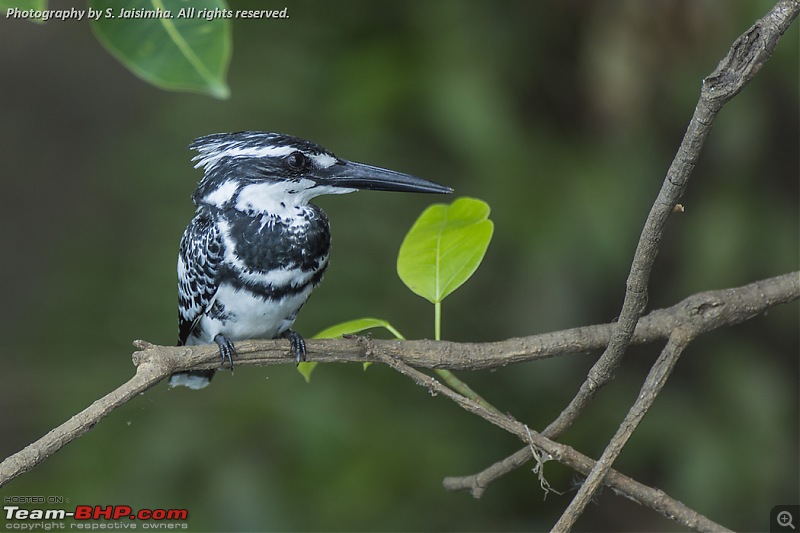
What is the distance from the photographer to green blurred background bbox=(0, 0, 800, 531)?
2.60 metres

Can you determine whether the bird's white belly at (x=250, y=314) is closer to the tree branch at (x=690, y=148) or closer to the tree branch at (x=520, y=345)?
the tree branch at (x=520, y=345)

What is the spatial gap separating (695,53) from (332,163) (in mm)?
1449

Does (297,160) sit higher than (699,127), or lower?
higher

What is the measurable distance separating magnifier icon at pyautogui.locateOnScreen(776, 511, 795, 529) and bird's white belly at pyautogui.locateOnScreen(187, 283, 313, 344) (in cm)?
133

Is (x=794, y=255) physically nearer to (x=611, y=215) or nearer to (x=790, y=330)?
(x=790, y=330)

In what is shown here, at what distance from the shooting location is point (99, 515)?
234 centimetres

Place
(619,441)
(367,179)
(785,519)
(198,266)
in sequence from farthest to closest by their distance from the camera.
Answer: (785,519) < (198,266) < (367,179) < (619,441)

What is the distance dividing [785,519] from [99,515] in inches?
70.6

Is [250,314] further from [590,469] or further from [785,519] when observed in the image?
[785,519]

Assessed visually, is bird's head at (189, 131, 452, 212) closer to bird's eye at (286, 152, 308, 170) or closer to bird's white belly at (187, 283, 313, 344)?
bird's eye at (286, 152, 308, 170)

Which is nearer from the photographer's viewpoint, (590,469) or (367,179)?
(590,469)

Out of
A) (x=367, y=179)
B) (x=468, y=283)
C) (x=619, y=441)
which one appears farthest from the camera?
(x=468, y=283)

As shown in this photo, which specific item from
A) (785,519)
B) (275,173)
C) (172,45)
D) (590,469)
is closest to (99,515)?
(275,173)

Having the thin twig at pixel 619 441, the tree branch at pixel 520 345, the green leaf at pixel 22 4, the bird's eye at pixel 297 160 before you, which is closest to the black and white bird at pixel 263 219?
the bird's eye at pixel 297 160
